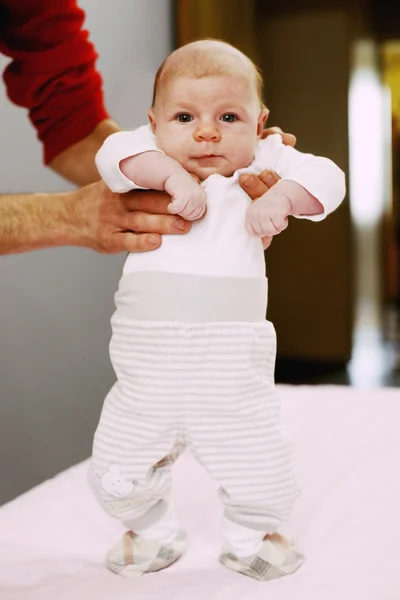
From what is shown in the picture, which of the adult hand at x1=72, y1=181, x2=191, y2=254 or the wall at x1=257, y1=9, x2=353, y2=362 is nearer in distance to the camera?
the adult hand at x1=72, y1=181, x2=191, y2=254

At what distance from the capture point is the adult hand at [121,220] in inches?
36.0

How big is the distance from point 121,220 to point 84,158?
1.68ft

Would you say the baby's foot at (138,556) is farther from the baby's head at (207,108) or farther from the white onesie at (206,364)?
the baby's head at (207,108)

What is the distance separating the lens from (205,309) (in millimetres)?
893

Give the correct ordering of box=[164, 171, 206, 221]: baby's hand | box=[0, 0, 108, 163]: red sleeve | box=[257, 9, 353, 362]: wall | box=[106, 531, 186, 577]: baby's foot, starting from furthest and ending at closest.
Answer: box=[257, 9, 353, 362]: wall, box=[0, 0, 108, 163]: red sleeve, box=[106, 531, 186, 577]: baby's foot, box=[164, 171, 206, 221]: baby's hand

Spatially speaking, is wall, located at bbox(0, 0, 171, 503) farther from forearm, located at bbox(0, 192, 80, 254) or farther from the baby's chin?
the baby's chin

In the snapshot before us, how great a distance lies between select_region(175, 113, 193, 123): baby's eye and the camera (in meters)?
0.91

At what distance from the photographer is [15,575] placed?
0.98m

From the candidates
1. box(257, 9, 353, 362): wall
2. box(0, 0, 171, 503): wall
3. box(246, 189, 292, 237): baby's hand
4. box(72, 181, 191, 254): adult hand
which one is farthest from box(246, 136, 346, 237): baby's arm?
box(257, 9, 353, 362): wall

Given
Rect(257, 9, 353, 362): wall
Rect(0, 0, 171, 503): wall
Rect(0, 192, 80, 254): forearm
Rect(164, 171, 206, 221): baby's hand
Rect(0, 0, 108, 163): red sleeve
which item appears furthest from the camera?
Rect(257, 9, 353, 362): wall

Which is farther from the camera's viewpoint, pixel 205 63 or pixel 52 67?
pixel 52 67

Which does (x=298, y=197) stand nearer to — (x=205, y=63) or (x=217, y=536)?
(x=205, y=63)

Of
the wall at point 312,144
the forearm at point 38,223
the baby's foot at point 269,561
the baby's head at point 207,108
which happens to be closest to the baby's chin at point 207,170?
the baby's head at point 207,108

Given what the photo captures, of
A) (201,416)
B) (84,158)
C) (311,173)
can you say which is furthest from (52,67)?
(201,416)
